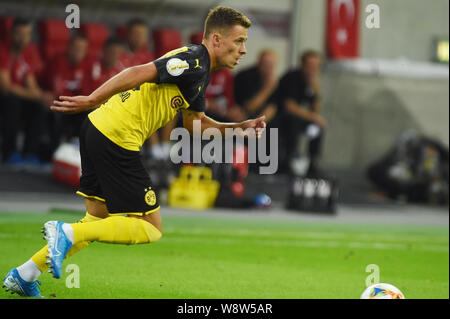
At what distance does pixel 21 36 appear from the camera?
1203 centimetres

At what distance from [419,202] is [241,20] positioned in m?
10.5

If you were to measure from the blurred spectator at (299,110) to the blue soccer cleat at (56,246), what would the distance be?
29.9ft

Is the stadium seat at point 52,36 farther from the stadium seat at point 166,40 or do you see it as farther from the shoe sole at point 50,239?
the shoe sole at point 50,239

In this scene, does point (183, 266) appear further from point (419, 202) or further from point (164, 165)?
point (419, 202)

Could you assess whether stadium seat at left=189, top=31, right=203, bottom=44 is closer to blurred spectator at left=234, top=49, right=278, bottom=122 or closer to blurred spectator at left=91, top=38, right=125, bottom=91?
blurred spectator at left=234, top=49, right=278, bottom=122

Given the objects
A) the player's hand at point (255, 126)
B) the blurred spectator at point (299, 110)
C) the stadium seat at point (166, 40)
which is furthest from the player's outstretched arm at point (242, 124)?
the stadium seat at point (166, 40)

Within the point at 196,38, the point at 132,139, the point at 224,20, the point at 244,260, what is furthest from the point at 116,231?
the point at 196,38

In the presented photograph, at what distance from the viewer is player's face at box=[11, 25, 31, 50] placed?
11969 millimetres

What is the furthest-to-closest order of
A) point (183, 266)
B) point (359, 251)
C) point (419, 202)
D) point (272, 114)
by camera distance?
point (419, 202) < point (272, 114) < point (359, 251) < point (183, 266)

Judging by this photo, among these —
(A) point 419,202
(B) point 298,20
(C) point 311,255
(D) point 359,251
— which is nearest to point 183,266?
(C) point 311,255

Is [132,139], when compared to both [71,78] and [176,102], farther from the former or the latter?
[71,78]

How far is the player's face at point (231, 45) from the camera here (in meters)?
4.82

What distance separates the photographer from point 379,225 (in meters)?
11.7

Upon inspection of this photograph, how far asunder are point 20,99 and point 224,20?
7839mm
